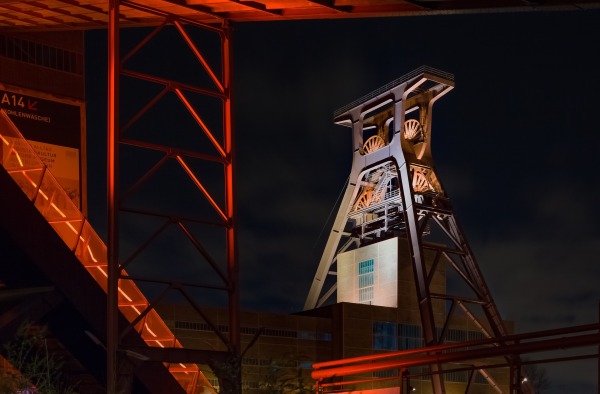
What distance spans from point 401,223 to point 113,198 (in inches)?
2229

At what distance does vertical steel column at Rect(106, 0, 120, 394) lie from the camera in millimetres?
24703

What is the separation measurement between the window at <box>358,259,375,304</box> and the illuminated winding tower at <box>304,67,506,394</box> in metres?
0.08

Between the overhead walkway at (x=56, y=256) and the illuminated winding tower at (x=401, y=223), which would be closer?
the overhead walkway at (x=56, y=256)

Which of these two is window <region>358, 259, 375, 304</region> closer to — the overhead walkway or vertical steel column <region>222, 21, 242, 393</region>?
vertical steel column <region>222, 21, 242, 393</region>

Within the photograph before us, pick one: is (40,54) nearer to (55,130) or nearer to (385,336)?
(55,130)

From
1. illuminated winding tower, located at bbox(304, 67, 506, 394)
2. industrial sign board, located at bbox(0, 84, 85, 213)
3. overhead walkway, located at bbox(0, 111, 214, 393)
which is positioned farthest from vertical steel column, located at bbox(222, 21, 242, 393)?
illuminated winding tower, located at bbox(304, 67, 506, 394)

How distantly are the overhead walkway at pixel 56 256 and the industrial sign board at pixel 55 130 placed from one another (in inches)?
785

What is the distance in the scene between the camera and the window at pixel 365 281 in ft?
257

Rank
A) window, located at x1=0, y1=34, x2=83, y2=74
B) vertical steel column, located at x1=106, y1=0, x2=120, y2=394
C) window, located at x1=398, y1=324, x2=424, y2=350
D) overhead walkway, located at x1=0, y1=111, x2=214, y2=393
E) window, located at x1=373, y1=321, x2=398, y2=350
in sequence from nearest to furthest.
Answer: overhead walkway, located at x1=0, y1=111, x2=214, y2=393
vertical steel column, located at x1=106, y1=0, x2=120, y2=394
window, located at x1=0, y1=34, x2=83, y2=74
window, located at x1=373, y1=321, x2=398, y2=350
window, located at x1=398, y1=324, x2=424, y2=350

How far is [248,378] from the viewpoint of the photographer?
63750 mm

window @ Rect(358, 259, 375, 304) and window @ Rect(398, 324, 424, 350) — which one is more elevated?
window @ Rect(358, 259, 375, 304)

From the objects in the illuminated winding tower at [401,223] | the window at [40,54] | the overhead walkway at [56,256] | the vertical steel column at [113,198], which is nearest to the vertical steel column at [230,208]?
the overhead walkway at [56,256]

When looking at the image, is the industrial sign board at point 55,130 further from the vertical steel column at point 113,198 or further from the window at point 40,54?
the vertical steel column at point 113,198

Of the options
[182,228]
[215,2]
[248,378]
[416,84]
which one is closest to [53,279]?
[182,228]
